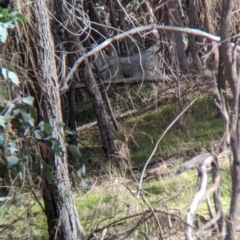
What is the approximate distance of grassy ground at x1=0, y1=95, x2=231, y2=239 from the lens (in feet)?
17.0

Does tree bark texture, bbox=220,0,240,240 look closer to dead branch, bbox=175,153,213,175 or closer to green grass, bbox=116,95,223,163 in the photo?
dead branch, bbox=175,153,213,175

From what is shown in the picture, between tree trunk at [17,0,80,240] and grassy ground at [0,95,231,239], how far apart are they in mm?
240

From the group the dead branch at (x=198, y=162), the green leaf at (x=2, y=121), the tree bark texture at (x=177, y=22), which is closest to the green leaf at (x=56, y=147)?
the green leaf at (x=2, y=121)

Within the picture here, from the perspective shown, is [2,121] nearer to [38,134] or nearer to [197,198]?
[38,134]

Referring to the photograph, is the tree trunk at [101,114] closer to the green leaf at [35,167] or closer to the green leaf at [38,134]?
the green leaf at [35,167]

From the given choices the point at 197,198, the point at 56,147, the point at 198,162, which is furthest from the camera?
the point at 56,147

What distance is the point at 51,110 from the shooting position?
17.7 feet

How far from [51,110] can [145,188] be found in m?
2.12

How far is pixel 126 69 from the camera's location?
11586 millimetres

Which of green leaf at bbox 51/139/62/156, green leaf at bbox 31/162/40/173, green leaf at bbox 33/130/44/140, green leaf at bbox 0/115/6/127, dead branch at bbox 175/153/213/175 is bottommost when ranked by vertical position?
dead branch at bbox 175/153/213/175

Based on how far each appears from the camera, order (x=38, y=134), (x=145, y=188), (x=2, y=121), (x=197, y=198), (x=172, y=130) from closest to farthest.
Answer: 1. (x=197, y=198)
2. (x=2, y=121)
3. (x=38, y=134)
4. (x=145, y=188)
5. (x=172, y=130)

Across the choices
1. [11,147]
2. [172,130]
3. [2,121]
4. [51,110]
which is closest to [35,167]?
[11,147]

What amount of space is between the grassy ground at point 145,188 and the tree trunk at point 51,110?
0.79ft

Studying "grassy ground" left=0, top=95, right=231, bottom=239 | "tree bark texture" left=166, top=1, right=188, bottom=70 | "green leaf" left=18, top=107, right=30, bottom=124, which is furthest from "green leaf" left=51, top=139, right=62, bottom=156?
"tree bark texture" left=166, top=1, right=188, bottom=70
